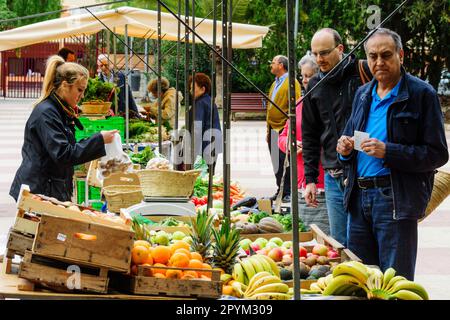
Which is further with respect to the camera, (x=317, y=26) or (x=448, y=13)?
(x=317, y=26)

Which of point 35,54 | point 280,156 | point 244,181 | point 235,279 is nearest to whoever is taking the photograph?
point 235,279

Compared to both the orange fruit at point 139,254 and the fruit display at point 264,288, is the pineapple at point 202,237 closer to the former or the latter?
the fruit display at point 264,288

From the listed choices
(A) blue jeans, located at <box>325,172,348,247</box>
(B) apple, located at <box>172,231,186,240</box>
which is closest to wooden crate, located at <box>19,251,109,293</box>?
(B) apple, located at <box>172,231,186,240</box>

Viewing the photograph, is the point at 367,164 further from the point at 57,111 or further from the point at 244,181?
the point at 244,181

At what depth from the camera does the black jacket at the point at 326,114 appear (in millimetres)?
6715

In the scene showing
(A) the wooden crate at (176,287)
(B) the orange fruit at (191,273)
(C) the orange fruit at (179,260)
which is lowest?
(A) the wooden crate at (176,287)

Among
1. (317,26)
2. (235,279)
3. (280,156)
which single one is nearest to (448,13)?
(317,26)

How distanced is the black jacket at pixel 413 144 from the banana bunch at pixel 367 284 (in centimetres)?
83

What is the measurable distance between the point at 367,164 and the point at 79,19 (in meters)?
9.28

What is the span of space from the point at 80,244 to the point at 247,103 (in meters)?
31.1

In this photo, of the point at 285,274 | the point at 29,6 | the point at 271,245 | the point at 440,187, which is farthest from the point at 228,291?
the point at 29,6

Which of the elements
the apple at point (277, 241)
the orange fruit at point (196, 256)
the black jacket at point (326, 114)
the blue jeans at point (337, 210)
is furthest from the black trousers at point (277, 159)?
the orange fruit at point (196, 256)

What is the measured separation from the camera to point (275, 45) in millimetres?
34188

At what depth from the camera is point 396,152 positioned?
5.33 m
